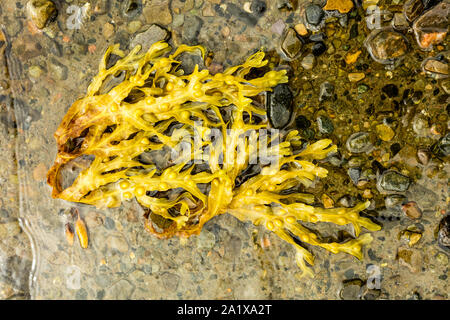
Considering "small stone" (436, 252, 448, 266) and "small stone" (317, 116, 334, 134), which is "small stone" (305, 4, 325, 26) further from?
"small stone" (436, 252, 448, 266)

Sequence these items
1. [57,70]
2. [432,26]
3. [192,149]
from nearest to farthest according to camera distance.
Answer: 1. [432,26]
2. [192,149]
3. [57,70]

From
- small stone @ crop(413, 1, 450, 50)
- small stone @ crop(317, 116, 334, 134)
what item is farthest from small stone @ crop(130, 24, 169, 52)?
small stone @ crop(413, 1, 450, 50)

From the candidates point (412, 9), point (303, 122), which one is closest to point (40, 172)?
point (303, 122)

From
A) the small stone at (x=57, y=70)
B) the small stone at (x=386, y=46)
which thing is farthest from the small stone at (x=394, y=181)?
the small stone at (x=57, y=70)

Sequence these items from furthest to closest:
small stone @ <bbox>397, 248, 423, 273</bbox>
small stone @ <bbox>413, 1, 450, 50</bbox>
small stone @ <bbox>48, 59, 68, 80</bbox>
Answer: small stone @ <bbox>48, 59, 68, 80</bbox>
small stone @ <bbox>397, 248, 423, 273</bbox>
small stone @ <bbox>413, 1, 450, 50</bbox>

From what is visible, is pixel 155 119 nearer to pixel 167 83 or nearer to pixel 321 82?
pixel 167 83

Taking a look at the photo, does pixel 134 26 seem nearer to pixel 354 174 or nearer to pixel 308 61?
pixel 308 61

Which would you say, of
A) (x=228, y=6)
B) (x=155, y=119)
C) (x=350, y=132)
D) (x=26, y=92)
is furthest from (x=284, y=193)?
(x=26, y=92)
